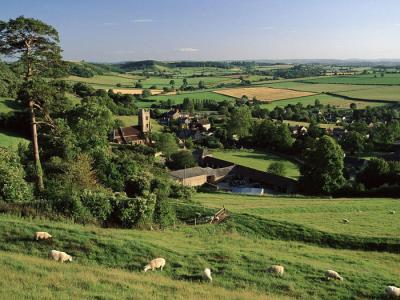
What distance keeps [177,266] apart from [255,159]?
202 ft

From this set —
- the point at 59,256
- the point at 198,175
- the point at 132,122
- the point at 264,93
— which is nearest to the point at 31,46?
the point at 59,256

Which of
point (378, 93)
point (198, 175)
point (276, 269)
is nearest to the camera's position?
point (276, 269)

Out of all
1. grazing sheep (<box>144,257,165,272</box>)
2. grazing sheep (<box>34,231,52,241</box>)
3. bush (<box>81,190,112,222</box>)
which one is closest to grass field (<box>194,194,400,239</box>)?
bush (<box>81,190,112,222</box>)

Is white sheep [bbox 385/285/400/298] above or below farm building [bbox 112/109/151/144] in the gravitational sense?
above

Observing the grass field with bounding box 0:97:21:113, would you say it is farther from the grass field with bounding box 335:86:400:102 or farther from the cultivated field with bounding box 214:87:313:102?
the grass field with bounding box 335:86:400:102

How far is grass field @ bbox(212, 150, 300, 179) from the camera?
69812 millimetres

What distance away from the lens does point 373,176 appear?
54469 millimetres

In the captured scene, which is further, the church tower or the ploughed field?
the church tower

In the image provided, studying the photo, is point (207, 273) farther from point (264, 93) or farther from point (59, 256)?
point (264, 93)

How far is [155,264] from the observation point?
1593 cm

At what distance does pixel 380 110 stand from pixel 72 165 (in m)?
116

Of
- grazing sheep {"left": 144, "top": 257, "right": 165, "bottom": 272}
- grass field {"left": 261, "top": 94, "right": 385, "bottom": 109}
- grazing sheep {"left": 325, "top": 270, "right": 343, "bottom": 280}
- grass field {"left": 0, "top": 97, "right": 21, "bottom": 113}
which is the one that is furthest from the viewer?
grass field {"left": 261, "top": 94, "right": 385, "bottom": 109}

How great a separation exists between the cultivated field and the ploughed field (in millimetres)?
143096

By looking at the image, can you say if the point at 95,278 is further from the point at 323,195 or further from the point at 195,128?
the point at 195,128
